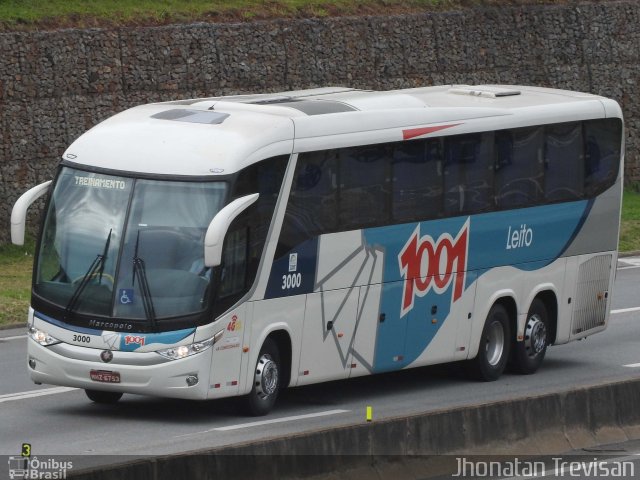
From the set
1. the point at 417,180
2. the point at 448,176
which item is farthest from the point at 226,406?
the point at 448,176

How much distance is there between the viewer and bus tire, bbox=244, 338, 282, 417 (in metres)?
16.9

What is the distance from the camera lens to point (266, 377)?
17094mm

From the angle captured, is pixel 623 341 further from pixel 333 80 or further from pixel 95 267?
pixel 333 80

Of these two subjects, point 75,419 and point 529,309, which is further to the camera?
point 529,309

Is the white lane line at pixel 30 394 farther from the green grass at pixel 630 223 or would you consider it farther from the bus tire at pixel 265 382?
the green grass at pixel 630 223

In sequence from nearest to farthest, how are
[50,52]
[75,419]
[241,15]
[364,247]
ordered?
[75,419] → [364,247] → [50,52] → [241,15]

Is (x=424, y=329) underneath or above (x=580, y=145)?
underneath

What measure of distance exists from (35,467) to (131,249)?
15.0 feet

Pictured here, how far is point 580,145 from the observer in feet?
71.1

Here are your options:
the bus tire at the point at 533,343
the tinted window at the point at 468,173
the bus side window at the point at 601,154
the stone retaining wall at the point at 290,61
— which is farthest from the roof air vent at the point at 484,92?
the stone retaining wall at the point at 290,61

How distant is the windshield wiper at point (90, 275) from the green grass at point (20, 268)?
8.31m

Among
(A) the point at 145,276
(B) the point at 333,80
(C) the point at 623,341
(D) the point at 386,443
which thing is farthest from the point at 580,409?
(B) the point at 333,80

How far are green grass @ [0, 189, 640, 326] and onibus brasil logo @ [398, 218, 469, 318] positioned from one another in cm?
776

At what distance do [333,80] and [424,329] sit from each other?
17098 millimetres
